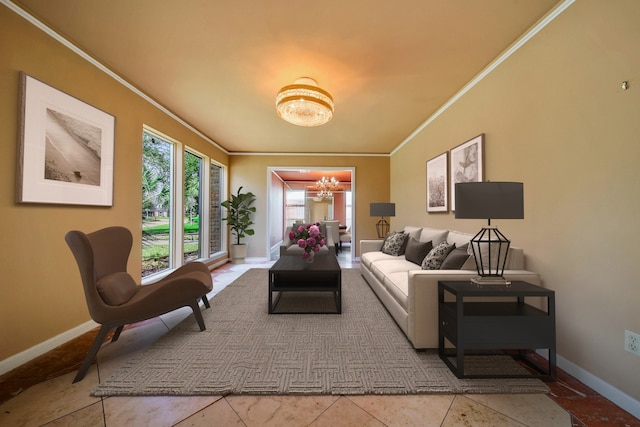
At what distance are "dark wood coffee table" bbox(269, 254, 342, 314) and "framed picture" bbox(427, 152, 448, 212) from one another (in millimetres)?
1860

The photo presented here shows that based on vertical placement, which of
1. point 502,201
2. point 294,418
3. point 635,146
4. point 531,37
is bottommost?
point 294,418

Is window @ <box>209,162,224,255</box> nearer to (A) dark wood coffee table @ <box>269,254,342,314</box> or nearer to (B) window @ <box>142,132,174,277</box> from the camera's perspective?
(B) window @ <box>142,132,174,277</box>

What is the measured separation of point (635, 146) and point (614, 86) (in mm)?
418

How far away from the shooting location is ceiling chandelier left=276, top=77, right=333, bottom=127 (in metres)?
2.59

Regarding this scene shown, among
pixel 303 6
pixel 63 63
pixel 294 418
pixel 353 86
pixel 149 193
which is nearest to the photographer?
pixel 294 418

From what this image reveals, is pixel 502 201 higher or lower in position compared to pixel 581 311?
higher

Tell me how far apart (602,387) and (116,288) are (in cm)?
358

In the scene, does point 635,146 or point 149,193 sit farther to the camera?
point 149,193

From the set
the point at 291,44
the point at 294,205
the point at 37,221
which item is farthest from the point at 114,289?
the point at 294,205

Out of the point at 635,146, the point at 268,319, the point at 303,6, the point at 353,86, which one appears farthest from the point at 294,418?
the point at 353,86

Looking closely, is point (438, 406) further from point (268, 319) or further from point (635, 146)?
point (635, 146)

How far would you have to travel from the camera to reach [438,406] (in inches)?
56.6

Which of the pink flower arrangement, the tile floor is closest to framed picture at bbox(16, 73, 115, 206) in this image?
the tile floor

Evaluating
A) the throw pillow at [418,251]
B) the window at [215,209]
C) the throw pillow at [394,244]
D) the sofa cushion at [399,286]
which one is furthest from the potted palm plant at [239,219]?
the sofa cushion at [399,286]
